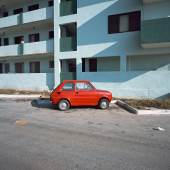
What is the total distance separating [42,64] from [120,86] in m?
10.8

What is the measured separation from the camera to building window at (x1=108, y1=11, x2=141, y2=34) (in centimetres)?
1667

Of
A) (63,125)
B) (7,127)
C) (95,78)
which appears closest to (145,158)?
(63,125)

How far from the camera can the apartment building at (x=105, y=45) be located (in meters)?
15.7

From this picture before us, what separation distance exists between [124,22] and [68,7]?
591cm

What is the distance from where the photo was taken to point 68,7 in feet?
65.0

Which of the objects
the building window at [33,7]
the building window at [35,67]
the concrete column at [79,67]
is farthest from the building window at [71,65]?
the building window at [33,7]

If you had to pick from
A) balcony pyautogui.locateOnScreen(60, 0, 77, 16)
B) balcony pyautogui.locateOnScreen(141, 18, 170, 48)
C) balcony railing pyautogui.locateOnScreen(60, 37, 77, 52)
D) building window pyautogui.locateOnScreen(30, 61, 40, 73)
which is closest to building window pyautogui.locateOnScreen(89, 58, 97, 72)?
balcony railing pyautogui.locateOnScreen(60, 37, 77, 52)

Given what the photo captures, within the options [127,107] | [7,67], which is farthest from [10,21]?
[127,107]

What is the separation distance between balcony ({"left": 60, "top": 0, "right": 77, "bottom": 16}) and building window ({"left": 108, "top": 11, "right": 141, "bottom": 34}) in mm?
3951

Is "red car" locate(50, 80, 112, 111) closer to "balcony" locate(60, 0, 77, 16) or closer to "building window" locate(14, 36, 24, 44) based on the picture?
"balcony" locate(60, 0, 77, 16)

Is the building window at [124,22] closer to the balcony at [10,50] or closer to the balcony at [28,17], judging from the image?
the balcony at [28,17]

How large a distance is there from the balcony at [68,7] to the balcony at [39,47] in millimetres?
3104

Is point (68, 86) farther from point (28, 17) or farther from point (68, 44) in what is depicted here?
point (28, 17)

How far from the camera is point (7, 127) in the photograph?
820cm
